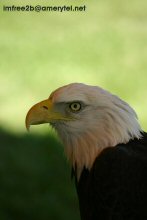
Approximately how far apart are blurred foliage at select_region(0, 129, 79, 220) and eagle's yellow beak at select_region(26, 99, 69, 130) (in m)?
0.65

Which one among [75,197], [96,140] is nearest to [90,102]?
[96,140]

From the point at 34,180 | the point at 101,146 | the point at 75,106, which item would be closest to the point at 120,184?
the point at 101,146

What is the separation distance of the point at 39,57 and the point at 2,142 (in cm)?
45

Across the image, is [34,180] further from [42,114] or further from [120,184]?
[120,184]

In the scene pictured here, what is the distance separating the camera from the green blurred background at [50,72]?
300cm

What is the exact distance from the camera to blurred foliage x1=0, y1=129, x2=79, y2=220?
9.68 ft

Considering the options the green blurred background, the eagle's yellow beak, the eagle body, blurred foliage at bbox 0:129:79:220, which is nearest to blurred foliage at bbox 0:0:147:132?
the green blurred background

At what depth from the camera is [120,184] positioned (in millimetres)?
2176

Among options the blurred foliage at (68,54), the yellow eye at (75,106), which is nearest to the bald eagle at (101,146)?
the yellow eye at (75,106)

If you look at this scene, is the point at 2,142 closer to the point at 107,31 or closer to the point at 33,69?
the point at 33,69

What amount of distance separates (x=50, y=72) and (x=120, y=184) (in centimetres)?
105

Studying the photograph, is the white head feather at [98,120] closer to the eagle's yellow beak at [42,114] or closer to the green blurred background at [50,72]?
the eagle's yellow beak at [42,114]

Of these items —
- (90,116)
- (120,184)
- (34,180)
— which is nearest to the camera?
(120,184)

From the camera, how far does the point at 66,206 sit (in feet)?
9.70
